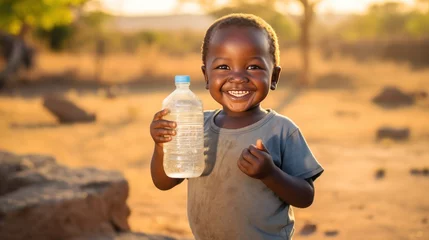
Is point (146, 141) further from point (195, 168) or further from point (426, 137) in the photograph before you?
point (195, 168)

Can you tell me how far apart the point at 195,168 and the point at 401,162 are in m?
5.91

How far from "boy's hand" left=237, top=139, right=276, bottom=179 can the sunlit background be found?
2.02 metres

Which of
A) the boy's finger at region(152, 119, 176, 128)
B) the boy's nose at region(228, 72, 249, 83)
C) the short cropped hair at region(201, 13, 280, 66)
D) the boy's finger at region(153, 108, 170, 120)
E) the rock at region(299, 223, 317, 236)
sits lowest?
the rock at region(299, 223, 317, 236)

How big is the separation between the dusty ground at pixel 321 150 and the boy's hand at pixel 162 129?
2.65 metres

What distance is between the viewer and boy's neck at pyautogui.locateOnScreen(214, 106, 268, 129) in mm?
→ 2381

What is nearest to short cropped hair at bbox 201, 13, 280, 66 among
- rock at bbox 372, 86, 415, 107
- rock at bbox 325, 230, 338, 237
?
rock at bbox 325, 230, 338, 237

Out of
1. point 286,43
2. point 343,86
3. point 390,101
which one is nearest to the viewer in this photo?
point 390,101

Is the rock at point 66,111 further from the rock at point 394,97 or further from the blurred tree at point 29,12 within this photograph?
the blurred tree at point 29,12

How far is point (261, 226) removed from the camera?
90.2 inches

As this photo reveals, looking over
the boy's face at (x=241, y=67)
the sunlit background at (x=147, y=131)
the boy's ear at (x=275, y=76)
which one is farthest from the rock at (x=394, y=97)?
the boy's face at (x=241, y=67)

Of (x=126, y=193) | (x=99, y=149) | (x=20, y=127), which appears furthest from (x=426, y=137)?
(x=20, y=127)

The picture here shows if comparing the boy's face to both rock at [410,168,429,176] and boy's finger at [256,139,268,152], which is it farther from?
rock at [410,168,429,176]

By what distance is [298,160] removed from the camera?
2.28 m

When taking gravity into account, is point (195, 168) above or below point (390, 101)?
above
